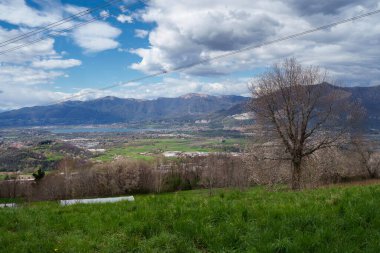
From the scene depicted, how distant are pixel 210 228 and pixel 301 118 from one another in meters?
22.4

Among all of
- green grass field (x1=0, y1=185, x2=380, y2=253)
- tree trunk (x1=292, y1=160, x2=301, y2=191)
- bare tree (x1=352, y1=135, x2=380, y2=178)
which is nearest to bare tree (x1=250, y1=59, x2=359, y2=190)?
tree trunk (x1=292, y1=160, x2=301, y2=191)

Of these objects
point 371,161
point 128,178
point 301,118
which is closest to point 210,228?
point 301,118

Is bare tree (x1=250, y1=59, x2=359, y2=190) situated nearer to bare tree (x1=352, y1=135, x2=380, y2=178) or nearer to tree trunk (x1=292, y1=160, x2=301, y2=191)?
tree trunk (x1=292, y1=160, x2=301, y2=191)

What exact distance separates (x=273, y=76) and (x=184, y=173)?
68.4 metres

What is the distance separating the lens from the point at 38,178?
80812 millimetres

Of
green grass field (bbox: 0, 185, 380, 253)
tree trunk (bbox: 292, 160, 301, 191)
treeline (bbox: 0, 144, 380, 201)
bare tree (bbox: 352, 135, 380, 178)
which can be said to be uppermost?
green grass field (bbox: 0, 185, 380, 253)

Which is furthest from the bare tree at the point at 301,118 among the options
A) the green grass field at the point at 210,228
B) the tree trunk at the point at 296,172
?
the green grass field at the point at 210,228

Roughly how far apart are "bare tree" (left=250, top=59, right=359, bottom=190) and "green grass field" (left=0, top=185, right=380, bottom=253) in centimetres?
1880

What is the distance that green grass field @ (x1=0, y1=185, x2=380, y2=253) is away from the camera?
677 centimetres

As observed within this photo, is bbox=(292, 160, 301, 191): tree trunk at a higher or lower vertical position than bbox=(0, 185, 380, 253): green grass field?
lower

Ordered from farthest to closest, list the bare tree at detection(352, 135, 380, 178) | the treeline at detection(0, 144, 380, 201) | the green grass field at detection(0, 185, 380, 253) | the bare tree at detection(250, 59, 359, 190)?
the treeline at detection(0, 144, 380, 201) → the bare tree at detection(352, 135, 380, 178) → the bare tree at detection(250, 59, 359, 190) → the green grass field at detection(0, 185, 380, 253)

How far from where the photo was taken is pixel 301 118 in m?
28.2

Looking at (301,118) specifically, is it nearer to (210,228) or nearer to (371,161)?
(210,228)

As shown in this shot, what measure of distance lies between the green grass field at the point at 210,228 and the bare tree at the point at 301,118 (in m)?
18.8
